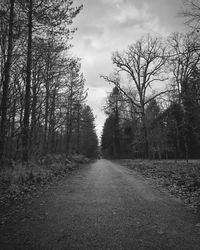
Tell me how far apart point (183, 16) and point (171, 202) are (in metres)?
7.93

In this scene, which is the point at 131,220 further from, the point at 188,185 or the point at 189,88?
the point at 189,88

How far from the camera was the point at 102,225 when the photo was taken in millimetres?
4242

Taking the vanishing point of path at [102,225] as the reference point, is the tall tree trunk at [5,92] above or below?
above

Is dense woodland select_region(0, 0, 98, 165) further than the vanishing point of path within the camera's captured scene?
Yes

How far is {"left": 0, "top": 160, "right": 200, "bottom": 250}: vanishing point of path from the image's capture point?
3410 millimetres

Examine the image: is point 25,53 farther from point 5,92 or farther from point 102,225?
point 102,225

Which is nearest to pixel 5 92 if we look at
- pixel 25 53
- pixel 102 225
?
pixel 25 53

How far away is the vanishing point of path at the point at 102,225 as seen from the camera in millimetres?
3410

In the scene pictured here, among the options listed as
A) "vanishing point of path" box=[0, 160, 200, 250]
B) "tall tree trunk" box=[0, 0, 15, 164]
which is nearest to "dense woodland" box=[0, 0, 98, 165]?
"tall tree trunk" box=[0, 0, 15, 164]

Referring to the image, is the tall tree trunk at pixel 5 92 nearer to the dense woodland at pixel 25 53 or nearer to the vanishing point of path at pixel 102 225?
the dense woodland at pixel 25 53

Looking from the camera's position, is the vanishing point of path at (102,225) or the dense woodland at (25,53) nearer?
the vanishing point of path at (102,225)

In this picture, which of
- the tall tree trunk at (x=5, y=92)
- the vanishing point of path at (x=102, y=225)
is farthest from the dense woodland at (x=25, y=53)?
the vanishing point of path at (x=102, y=225)

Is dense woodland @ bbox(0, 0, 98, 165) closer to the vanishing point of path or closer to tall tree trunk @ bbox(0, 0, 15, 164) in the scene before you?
tall tree trunk @ bbox(0, 0, 15, 164)

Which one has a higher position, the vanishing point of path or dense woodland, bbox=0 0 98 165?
dense woodland, bbox=0 0 98 165
